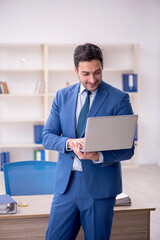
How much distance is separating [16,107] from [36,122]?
0.47 metres

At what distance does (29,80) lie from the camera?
6.39 metres

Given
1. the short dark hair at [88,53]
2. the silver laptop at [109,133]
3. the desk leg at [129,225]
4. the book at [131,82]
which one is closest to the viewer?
the silver laptop at [109,133]

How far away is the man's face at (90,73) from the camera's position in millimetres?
1714

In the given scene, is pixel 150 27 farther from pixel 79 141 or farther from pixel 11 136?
pixel 79 141

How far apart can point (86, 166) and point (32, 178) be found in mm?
1007

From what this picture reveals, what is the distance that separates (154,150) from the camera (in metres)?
6.89

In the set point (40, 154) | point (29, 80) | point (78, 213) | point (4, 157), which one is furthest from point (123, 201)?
point (29, 80)

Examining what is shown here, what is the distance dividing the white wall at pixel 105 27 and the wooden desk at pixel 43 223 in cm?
465

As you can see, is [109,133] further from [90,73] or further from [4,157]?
[4,157]

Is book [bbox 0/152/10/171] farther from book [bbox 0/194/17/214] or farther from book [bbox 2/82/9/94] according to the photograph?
book [bbox 0/194/17/214]

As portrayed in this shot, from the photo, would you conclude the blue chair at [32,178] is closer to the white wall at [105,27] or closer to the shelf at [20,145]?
the shelf at [20,145]

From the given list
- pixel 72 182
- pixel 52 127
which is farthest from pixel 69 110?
pixel 72 182

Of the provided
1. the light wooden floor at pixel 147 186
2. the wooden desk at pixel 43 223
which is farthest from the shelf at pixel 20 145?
the wooden desk at pixel 43 223

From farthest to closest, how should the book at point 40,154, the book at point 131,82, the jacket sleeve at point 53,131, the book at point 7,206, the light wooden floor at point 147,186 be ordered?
the book at point 131,82
the book at point 40,154
the light wooden floor at point 147,186
the book at point 7,206
the jacket sleeve at point 53,131
